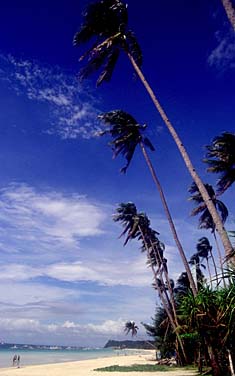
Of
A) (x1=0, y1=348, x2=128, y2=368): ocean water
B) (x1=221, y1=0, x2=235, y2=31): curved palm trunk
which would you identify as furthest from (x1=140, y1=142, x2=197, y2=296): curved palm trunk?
(x1=0, y1=348, x2=128, y2=368): ocean water

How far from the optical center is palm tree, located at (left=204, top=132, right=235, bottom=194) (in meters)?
18.9

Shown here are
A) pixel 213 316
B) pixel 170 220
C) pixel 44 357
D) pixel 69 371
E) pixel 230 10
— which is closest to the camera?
pixel 230 10

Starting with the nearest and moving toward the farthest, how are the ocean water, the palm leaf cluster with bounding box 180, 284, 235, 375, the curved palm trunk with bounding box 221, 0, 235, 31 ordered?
the curved palm trunk with bounding box 221, 0, 235, 31
the palm leaf cluster with bounding box 180, 284, 235, 375
the ocean water

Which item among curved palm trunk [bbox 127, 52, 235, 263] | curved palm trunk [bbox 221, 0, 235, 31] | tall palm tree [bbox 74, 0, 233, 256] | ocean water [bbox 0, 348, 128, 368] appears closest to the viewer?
curved palm trunk [bbox 221, 0, 235, 31]

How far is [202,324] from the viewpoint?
14.3 metres

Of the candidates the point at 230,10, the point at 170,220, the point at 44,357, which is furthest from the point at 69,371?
the point at 44,357

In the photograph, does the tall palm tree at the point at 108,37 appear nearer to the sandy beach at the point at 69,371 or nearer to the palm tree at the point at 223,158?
the palm tree at the point at 223,158

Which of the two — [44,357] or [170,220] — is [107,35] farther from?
[44,357]

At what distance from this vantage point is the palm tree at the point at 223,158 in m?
18.9

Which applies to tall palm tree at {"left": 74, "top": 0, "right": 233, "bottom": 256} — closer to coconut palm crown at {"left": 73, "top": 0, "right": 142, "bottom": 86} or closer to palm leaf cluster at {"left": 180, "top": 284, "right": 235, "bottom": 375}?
coconut palm crown at {"left": 73, "top": 0, "right": 142, "bottom": 86}

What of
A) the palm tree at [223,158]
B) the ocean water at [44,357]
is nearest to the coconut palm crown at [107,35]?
the palm tree at [223,158]

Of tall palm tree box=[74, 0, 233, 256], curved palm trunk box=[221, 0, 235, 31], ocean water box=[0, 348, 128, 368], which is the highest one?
tall palm tree box=[74, 0, 233, 256]

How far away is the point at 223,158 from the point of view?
63.0 ft

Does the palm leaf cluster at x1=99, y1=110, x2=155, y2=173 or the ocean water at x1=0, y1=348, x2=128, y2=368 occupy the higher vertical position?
the palm leaf cluster at x1=99, y1=110, x2=155, y2=173
